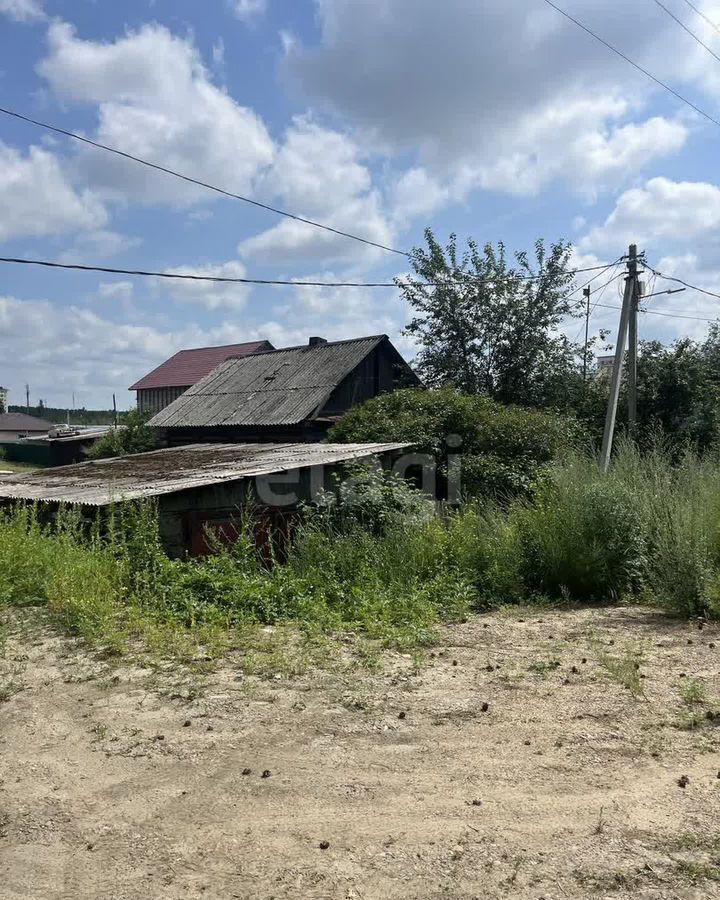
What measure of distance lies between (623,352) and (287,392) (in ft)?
36.1

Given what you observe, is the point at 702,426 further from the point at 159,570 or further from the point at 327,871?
the point at 327,871

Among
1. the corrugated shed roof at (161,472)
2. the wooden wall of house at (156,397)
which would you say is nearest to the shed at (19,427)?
the wooden wall of house at (156,397)

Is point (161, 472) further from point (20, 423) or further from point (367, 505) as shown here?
point (20, 423)

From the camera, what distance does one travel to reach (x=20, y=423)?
2517 inches

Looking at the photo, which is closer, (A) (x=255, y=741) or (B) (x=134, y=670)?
(A) (x=255, y=741)

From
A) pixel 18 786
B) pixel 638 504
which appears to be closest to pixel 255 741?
pixel 18 786

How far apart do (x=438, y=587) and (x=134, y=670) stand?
124 inches

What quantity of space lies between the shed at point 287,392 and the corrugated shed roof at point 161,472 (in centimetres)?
552

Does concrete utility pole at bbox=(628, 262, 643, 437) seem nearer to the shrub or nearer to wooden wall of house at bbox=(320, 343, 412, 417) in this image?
wooden wall of house at bbox=(320, 343, 412, 417)

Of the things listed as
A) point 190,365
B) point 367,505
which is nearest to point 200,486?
point 367,505

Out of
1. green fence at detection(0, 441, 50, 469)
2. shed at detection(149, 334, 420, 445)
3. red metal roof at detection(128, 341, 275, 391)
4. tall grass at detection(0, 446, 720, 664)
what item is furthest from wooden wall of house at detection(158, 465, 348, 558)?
green fence at detection(0, 441, 50, 469)

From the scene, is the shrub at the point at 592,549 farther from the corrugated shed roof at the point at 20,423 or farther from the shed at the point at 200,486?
the corrugated shed roof at the point at 20,423

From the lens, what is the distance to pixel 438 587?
7035mm

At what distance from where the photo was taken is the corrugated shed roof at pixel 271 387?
21.1 meters
